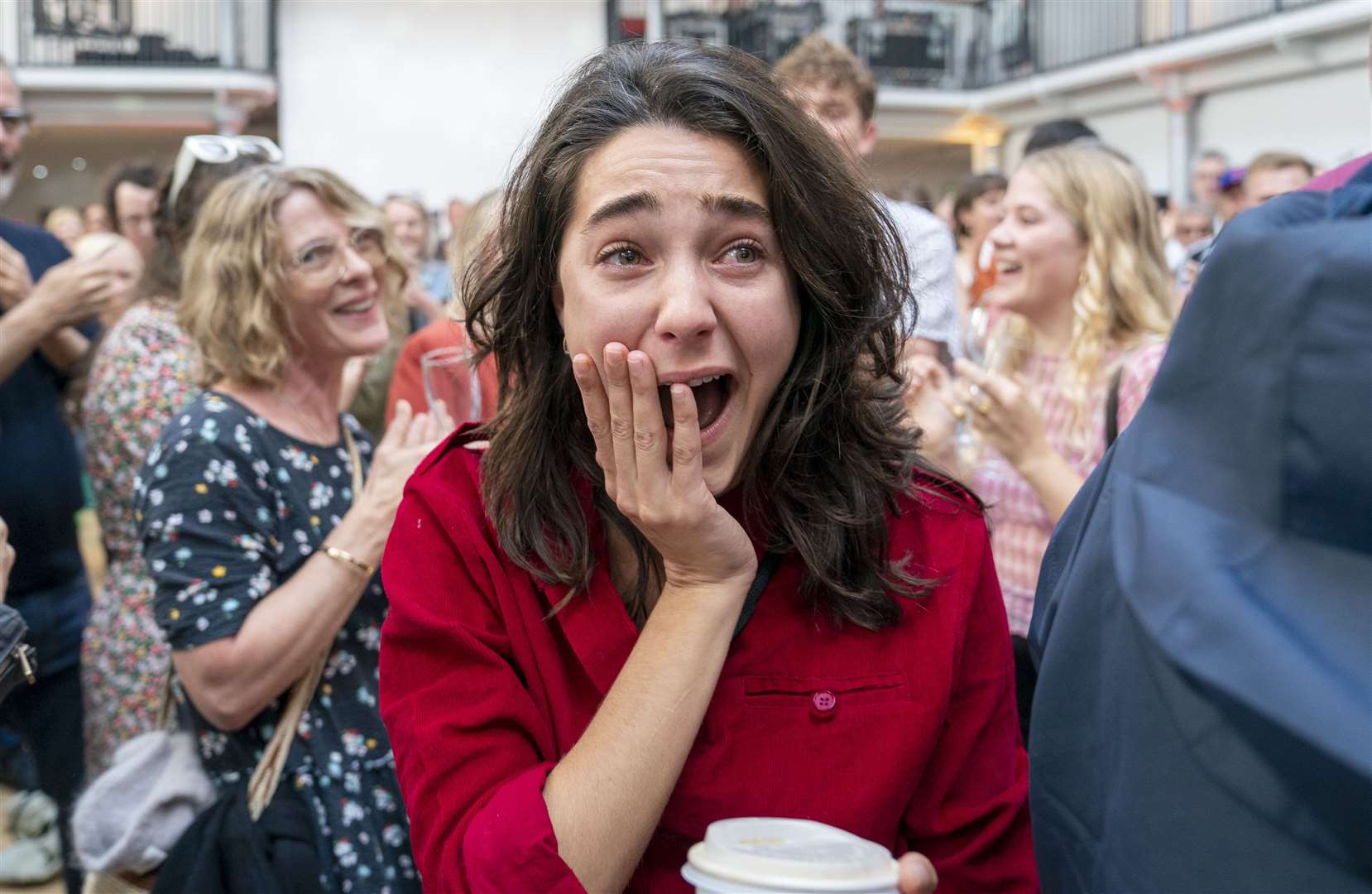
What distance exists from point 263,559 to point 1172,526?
1.66m

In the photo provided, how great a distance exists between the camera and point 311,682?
2.10 metres

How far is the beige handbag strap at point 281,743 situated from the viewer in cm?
202

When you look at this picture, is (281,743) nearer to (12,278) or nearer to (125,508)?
(125,508)

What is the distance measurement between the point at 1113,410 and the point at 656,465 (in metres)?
1.69

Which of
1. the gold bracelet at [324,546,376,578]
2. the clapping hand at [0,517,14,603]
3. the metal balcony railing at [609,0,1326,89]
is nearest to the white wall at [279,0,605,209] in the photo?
the metal balcony railing at [609,0,1326,89]

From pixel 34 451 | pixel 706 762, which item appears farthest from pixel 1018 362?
pixel 34 451

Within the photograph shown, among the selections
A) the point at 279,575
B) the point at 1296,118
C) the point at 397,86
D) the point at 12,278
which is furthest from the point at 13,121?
the point at 397,86

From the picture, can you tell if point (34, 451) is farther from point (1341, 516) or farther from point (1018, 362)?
point (1341, 516)

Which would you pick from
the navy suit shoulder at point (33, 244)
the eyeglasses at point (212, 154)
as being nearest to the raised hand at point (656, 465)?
the eyeglasses at point (212, 154)

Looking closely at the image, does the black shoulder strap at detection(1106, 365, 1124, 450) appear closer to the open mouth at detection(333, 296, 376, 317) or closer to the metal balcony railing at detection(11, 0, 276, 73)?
the open mouth at detection(333, 296, 376, 317)

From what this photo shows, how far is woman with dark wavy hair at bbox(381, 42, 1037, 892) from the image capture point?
1.26m

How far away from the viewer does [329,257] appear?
2539 millimetres

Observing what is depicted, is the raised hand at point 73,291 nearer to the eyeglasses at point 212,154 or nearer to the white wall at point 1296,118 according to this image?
the eyeglasses at point 212,154

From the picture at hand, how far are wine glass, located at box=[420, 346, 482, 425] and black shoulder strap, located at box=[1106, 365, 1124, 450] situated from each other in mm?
1263
